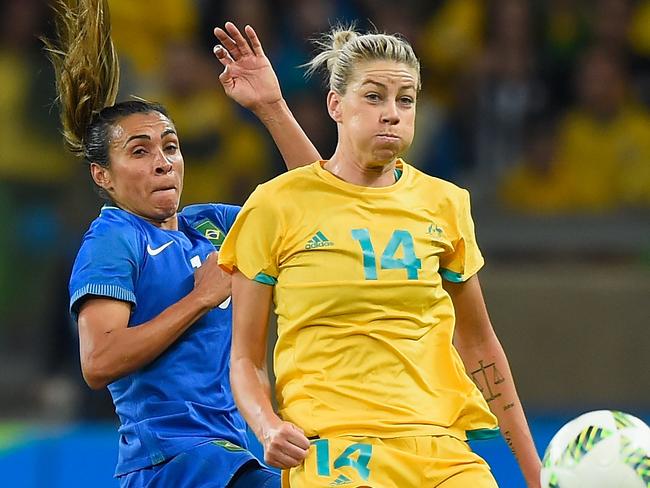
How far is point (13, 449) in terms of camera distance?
6.51 m

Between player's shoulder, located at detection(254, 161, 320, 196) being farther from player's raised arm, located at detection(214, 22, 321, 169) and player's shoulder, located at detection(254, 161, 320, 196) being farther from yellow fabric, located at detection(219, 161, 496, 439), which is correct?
player's raised arm, located at detection(214, 22, 321, 169)

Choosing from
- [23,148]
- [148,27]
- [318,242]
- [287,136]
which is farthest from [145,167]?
[148,27]

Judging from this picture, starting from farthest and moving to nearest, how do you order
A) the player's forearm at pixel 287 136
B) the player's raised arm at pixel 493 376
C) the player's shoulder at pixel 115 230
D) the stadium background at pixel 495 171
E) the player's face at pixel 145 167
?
the stadium background at pixel 495 171 < the player's forearm at pixel 287 136 < the player's face at pixel 145 167 < the player's shoulder at pixel 115 230 < the player's raised arm at pixel 493 376

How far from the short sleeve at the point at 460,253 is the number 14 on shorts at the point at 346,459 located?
0.56 meters

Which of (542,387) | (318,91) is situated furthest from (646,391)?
(318,91)

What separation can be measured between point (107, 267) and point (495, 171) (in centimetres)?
465

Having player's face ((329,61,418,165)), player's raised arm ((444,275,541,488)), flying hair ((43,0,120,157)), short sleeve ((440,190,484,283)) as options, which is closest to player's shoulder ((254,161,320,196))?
player's face ((329,61,418,165))

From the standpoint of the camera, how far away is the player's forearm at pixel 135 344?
3.83 m

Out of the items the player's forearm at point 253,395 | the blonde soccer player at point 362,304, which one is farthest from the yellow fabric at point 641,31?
the player's forearm at point 253,395

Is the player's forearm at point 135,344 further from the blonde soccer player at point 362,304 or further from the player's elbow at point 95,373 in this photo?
the blonde soccer player at point 362,304

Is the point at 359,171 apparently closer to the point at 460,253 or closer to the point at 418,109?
the point at 460,253

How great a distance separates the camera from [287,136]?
13.9 ft

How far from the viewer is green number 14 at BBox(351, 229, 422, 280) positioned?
340 cm

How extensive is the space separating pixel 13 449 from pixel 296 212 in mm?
3525
